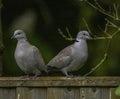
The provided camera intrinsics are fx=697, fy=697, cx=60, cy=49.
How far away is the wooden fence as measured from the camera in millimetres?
6520

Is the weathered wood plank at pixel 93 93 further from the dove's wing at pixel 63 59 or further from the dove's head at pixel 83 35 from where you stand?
the dove's head at pixel 83 35

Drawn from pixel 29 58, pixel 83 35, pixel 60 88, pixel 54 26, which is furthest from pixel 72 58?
pixel 54 26

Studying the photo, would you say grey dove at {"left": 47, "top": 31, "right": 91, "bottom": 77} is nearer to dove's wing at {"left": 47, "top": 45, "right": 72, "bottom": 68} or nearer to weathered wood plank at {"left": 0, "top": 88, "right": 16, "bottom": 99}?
dove's wing at {"left": 47, "top": 45, "right": 72, "bottom": 68}

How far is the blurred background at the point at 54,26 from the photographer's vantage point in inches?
384

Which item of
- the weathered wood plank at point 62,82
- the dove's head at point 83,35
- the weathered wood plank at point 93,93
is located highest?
the dove's head at point 83,35

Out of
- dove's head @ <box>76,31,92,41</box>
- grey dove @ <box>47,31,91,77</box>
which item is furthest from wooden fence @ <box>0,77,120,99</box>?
dove's head @ <box>76,31,92,41</box>

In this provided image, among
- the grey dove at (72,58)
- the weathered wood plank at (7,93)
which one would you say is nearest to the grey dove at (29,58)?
the grey dove at (72,58)

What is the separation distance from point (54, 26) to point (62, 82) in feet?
12.2

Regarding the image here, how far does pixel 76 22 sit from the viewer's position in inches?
404

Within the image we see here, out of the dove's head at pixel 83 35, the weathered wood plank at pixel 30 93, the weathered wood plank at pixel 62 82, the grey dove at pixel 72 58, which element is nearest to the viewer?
the weathered wood plank at pixel 62 82

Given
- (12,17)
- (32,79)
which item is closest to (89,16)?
(12,17)

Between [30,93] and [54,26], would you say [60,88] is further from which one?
[54,26]

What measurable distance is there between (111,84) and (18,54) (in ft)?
4.44

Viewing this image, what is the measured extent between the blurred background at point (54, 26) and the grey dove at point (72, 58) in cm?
182
